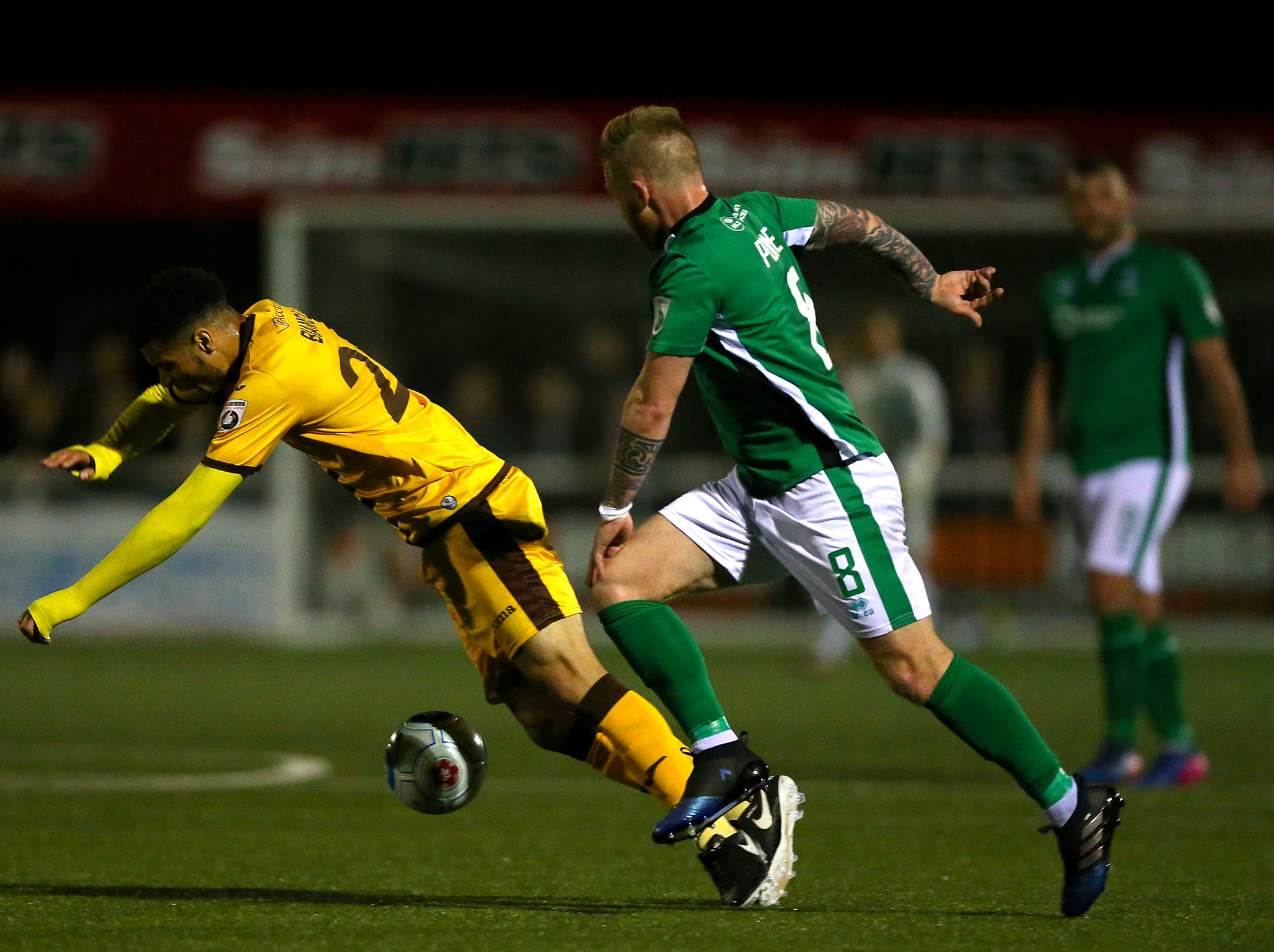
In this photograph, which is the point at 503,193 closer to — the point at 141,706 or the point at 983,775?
the point at 141,706

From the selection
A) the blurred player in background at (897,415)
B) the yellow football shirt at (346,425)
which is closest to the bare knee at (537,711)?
the yellow football shirt at (346,425)

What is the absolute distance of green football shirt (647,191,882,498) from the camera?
14.4 feet

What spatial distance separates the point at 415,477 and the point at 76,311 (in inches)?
610

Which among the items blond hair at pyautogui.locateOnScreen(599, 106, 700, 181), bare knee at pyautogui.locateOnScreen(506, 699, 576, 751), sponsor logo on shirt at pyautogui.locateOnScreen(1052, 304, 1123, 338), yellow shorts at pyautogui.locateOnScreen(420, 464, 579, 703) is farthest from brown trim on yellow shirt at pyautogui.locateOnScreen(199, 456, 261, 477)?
sponsor logo on shirt at pyautogui.locateOnScreen(1052, 304, 1123, 338)

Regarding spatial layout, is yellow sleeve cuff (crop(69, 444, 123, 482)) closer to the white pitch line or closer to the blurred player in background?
the white pitch line

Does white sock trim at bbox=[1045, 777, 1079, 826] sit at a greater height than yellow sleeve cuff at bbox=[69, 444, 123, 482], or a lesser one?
lesser

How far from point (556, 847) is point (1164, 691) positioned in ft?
9.60

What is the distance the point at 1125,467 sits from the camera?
23.8 ft

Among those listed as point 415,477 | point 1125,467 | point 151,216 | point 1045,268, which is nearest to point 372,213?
point 151,216

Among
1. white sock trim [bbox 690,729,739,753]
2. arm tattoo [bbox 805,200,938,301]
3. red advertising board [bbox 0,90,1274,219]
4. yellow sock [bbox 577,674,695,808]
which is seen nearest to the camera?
white sock trim [bbox 690,729,739,753]

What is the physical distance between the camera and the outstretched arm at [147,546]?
172 inches

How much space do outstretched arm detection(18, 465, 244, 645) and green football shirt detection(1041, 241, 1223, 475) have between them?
403 centimetres

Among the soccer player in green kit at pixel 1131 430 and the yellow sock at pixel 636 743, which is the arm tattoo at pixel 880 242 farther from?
the soccer player in green kit at pixel 1131 430

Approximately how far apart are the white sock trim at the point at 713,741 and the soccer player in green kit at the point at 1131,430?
9.82 ft
